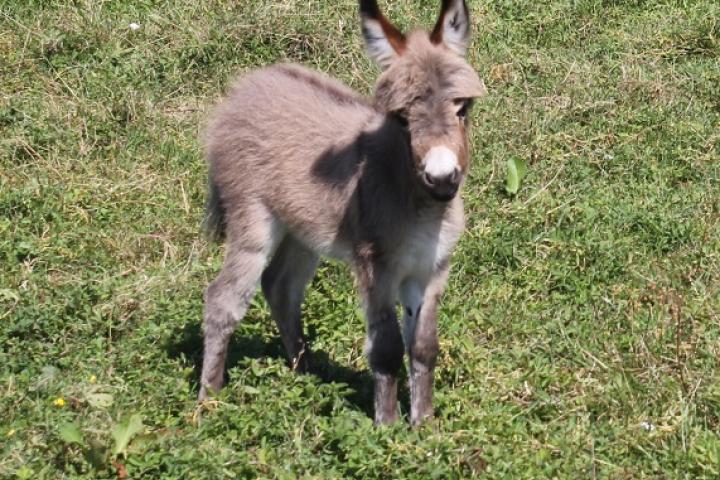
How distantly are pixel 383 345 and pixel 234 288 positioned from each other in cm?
104

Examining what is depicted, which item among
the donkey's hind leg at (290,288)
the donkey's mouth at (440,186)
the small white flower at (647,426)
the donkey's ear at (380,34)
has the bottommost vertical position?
the donkey's hind leg at (290,288)

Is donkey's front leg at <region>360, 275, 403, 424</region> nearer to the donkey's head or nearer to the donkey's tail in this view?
the donkey's head

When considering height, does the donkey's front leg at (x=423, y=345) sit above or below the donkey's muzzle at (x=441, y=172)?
below

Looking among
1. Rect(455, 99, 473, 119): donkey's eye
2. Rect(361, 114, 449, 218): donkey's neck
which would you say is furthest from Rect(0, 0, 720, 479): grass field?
Rect(455, 99, 473, 119): donkey's eye

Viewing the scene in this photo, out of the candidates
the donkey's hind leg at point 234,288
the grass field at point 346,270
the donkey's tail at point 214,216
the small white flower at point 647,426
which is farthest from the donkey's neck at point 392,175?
the small white flower at point 647,426

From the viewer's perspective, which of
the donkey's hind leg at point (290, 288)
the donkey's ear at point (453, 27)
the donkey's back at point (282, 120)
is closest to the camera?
the donkey's ear at point (453, 27)

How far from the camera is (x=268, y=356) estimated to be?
6.92m

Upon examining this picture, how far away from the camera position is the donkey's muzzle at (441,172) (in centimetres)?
515

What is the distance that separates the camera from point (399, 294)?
6227mm

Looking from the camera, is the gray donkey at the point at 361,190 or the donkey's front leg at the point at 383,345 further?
the donkey's front leg at the point at 383,345

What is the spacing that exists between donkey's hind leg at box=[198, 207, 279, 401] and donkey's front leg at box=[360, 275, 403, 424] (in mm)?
792

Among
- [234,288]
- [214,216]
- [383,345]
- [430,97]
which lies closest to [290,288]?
[234,288]

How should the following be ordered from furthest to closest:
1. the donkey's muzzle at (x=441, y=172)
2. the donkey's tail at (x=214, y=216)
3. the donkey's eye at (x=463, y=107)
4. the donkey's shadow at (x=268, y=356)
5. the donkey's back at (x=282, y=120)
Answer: the donkey's tail at (x=214, y=216)
the donkey's back at (x=282, y=120)
the donkey's shadow at (x=268, y=356)
the donkey's eye at (x=463, y=107)
the donkey's muzzle at (x=441, y=172)

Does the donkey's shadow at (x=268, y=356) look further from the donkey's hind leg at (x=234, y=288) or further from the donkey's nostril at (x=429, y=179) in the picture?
the donkey's nostril at (x=429, y=179)
